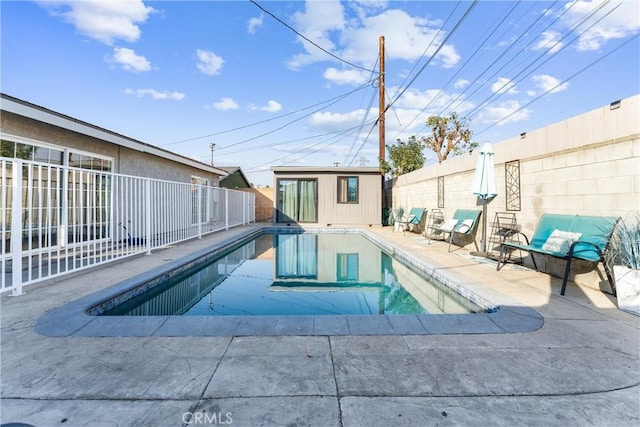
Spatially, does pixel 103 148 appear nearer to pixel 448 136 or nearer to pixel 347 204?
pixel 347 204

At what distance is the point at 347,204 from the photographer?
14.1 m

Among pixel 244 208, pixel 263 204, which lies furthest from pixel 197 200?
pixel 263 204

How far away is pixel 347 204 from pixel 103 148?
31.3 feet

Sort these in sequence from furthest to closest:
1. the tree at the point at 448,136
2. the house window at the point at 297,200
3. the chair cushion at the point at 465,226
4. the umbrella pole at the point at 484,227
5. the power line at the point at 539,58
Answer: the tree at the point at 448,136, the house window at the point at 297,200, the power line at the point at 539,58, the chair cushion at the point at 465,226, the umbrella pole at the point at 484,227

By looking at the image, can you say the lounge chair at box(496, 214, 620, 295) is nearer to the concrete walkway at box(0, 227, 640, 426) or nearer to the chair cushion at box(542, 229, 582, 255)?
the chair cushion at box(542, 229, 582, 255)

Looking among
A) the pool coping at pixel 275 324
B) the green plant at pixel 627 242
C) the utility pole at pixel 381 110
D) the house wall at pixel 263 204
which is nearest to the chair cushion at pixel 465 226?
the green plant at pixel 627 242

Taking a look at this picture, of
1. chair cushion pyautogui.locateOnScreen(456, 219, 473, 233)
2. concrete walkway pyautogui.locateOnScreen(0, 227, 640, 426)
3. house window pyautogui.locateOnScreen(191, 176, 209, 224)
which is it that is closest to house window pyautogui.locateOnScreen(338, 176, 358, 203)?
house window pyautogui.locateOnScreen(191, 176, 209, 224)

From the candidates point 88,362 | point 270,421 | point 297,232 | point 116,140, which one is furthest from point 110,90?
point 270,421

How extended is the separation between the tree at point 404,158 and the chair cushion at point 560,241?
9.91 m

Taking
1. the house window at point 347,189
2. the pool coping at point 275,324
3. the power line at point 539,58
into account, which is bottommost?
the pool coping at point 275,324

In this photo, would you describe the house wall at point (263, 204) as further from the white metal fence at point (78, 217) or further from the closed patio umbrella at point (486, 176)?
the closed patio umbrella at point (486, 176)

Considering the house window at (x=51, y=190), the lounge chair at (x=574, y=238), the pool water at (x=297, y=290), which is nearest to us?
the lounge chair at (x=574, y=238)

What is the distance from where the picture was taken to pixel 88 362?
203cm

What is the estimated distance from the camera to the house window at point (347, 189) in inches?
556
